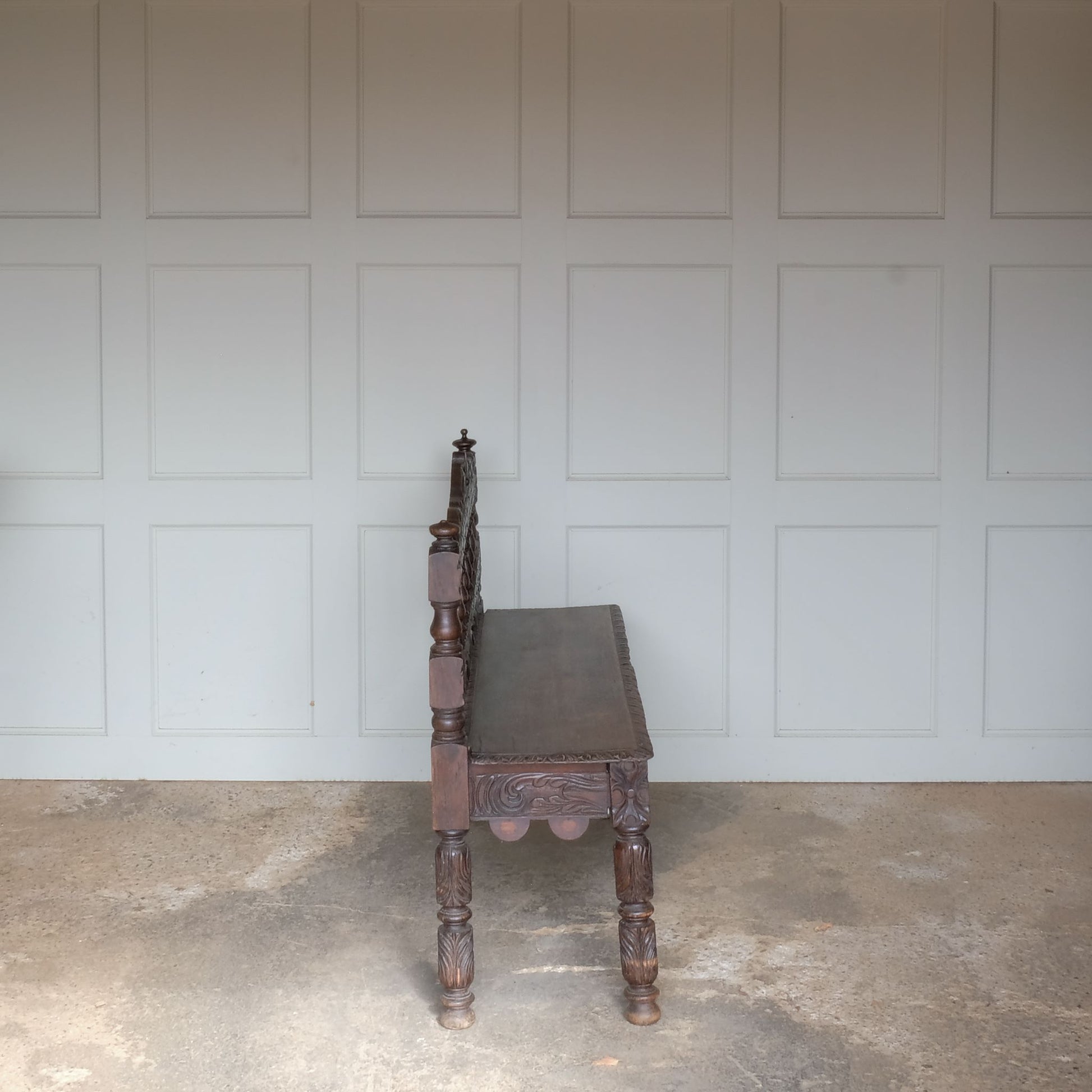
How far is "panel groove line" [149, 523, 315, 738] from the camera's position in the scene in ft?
12.1

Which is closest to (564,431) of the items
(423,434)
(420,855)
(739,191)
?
(423,434)

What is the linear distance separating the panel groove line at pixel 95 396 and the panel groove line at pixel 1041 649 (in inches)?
116

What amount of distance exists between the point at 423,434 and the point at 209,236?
94 cm

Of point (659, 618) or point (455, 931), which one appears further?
point (659, 618)

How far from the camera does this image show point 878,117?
3.56 meters

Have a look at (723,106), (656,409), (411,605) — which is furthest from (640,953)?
(723,106)

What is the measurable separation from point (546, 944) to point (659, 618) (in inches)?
53.0

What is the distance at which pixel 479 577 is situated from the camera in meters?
3.36

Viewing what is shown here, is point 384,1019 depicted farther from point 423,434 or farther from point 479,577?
point 423,434

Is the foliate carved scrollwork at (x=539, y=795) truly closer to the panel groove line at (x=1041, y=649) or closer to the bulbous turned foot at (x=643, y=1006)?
the bulbous turned foot at (x=643, y=1006)

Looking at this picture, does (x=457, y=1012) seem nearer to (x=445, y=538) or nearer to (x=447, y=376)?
(x=445, y=538)

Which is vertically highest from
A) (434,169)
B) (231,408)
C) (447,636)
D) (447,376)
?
(434,169)

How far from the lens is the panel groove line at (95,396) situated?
3.63m

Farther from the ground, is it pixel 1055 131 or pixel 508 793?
pixel 1055 131
